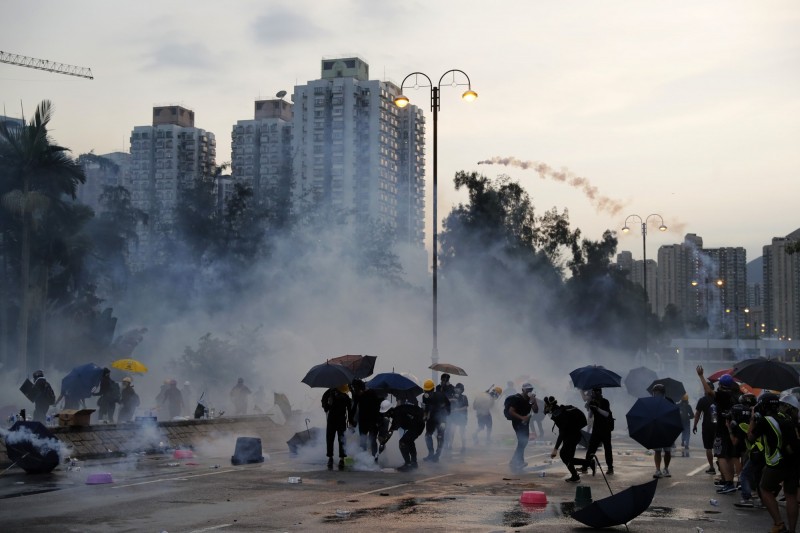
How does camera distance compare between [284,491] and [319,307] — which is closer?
[284,491]

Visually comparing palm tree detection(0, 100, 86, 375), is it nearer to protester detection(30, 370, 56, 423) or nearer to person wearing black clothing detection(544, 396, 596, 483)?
protester detection(30, 370, 56, 423)

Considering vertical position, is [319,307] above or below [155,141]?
below

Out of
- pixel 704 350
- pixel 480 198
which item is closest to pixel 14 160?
pixel 480 198

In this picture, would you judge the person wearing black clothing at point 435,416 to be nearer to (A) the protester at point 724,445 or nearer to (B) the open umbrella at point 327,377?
(B) the open umbrella at point 327,377

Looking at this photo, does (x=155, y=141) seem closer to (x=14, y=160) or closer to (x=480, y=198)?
(x=480, y=198)

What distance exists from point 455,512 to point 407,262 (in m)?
54.0

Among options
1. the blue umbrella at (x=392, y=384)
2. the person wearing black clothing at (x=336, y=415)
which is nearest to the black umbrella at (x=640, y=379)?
the blue umbrella at (x=392, y=384)

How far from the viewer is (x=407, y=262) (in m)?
66.1

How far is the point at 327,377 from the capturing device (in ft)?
61.7

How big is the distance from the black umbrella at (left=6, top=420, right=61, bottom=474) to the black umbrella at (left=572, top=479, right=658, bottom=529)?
10.4m

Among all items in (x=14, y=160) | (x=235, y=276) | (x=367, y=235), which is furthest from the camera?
(x=367, y=235)

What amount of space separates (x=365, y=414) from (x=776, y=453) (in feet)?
31.5

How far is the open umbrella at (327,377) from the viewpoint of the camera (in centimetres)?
1862

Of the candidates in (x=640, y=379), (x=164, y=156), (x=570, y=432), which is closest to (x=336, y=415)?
(x=570, y=432)
